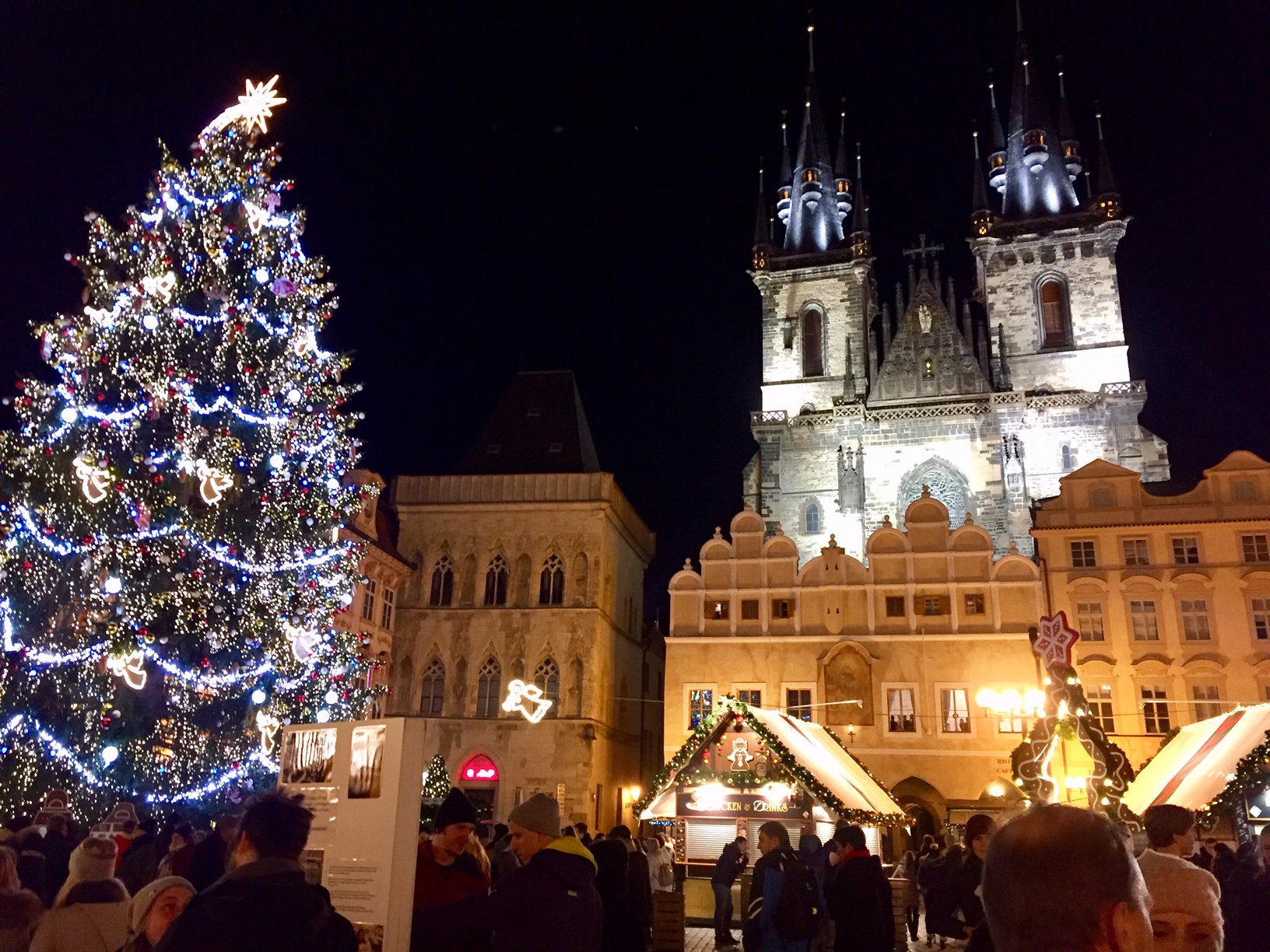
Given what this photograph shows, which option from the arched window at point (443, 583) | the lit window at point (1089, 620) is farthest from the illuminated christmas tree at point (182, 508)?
the lit window at point (1089, 620)

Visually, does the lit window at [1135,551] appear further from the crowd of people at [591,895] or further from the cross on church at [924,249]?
the crowd of people at [591,895]

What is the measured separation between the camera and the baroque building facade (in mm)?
34312

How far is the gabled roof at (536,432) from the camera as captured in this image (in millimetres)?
35219

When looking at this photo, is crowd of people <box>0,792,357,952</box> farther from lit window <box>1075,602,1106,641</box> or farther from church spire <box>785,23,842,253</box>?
church spire <box>785,23,842,253</box>

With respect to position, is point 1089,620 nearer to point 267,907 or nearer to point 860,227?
point 860,227

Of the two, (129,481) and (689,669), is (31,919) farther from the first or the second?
(689,669)

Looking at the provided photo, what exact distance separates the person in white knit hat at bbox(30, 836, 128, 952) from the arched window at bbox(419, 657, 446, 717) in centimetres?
2741

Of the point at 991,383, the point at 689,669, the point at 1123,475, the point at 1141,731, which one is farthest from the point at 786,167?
the point at 1141,731

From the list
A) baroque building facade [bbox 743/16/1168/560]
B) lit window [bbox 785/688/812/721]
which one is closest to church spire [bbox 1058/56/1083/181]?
baroque building facade [bbox 743/16/1168/560]

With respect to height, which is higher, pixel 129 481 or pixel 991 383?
pixel 991 383

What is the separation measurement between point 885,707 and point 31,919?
1019 inches

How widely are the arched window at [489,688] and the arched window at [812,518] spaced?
1222cm

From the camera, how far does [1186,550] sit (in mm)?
28359

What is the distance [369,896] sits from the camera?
4047 millimetres
